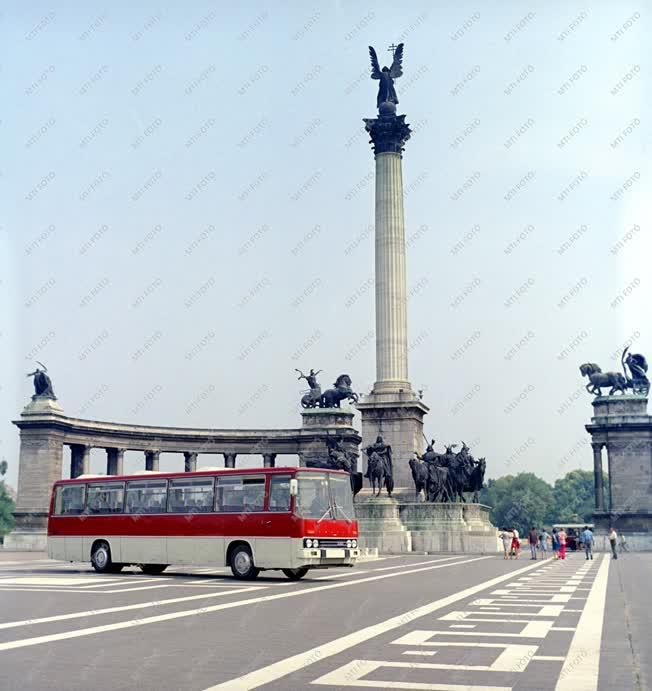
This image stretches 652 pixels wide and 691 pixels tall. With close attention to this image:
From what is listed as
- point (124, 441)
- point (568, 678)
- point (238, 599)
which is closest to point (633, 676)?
point (568, 678)

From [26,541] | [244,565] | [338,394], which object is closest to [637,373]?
[338,394]

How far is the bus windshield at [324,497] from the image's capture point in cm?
2900

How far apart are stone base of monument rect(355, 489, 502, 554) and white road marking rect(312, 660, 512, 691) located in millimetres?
45727

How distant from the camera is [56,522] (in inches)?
1395

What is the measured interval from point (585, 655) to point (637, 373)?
87.1 meters

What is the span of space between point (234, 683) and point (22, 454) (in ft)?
247

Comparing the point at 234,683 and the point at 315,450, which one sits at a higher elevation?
the point at 315,450

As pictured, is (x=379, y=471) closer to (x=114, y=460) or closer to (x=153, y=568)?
(x=153, y=568)

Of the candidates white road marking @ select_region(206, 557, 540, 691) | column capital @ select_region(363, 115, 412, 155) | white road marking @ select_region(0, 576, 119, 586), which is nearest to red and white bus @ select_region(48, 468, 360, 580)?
white road marking @ select_region(0, 576, 119, 586)

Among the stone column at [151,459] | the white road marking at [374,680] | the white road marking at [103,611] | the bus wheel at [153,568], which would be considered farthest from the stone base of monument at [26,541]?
the white road marking at [374,680]

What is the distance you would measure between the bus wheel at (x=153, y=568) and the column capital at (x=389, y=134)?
146 feet

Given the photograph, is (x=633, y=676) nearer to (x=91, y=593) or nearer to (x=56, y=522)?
(x=91, y=593)

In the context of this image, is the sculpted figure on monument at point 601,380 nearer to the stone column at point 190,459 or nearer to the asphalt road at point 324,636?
the stone column at point 190,459

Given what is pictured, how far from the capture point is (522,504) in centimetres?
17988
